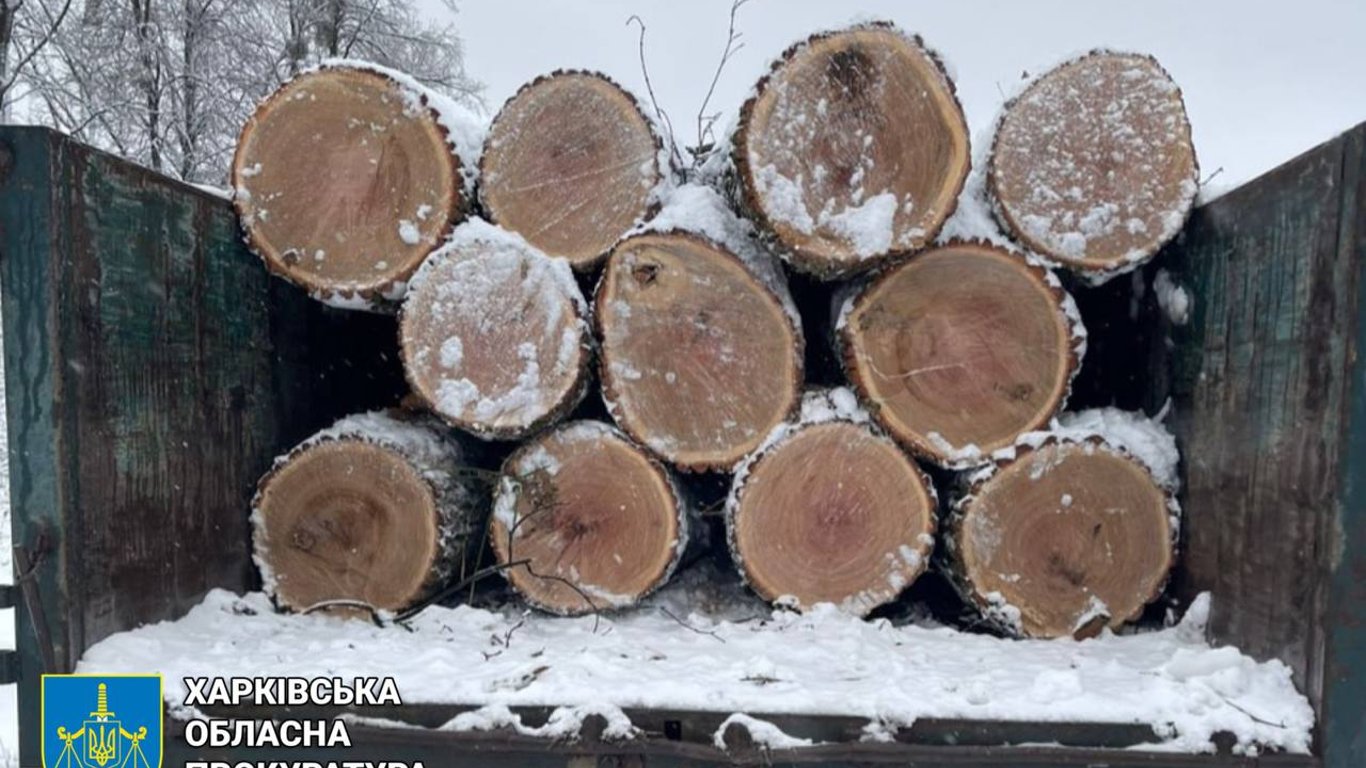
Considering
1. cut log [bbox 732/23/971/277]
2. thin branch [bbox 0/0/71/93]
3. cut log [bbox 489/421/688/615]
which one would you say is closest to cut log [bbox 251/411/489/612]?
cut log [bbox 489/421/688/615]

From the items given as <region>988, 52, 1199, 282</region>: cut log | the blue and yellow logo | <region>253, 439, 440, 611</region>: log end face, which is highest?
<region>988, 52, 1199, 282</region>: cut log

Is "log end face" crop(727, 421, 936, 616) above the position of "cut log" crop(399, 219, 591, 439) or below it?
below

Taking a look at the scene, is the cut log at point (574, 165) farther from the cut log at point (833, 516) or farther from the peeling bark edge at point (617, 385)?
the cut log at point (833, 516)

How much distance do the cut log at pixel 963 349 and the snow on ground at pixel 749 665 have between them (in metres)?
0.46

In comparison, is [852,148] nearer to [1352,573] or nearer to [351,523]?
[1352,573]

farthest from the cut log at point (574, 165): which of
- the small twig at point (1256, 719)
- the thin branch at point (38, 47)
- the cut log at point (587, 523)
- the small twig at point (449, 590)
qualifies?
the thin branch at point (38, 47)

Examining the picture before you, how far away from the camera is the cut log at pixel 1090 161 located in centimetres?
216

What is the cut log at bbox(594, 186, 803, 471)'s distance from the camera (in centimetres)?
214

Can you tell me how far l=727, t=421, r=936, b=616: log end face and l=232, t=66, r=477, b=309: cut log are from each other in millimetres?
1008

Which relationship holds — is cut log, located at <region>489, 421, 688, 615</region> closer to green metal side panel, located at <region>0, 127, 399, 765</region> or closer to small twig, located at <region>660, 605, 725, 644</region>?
small twig, located at <region>660, 605, 725, 644</region>

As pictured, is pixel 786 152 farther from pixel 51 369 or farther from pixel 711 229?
pixel 51 369

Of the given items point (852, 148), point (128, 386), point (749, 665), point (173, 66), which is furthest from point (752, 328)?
point (173, 66)

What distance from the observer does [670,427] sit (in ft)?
7.16

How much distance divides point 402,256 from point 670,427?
0.78 metres
